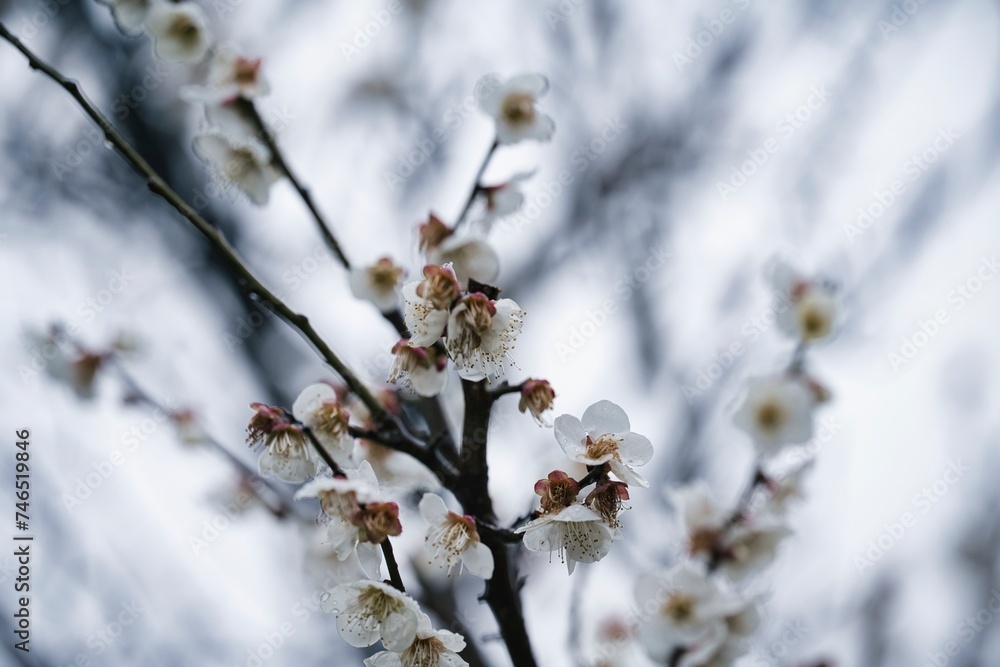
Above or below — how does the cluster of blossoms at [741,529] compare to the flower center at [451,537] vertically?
above

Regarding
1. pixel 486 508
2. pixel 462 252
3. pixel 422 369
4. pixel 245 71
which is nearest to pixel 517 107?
pixel 462 252

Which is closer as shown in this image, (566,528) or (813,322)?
(566,528)

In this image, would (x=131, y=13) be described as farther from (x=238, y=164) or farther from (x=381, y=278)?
(x=381, y=278)

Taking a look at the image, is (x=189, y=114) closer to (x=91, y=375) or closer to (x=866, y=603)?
(x=91, y=375)

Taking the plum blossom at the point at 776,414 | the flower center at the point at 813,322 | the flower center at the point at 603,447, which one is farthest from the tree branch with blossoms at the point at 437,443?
the flower center at the point at 813,322

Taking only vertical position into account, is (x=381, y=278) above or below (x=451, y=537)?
above

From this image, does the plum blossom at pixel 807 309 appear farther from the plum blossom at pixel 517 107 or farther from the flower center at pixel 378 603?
the flower center at pixel 378 603

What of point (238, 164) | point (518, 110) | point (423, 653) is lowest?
point (423, 653)

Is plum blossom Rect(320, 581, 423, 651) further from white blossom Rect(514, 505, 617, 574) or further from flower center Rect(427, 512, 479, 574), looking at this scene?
white blossom Rect(514, 505, 617, 574)
